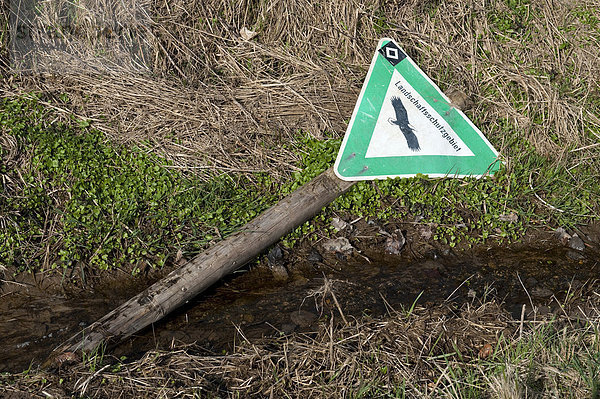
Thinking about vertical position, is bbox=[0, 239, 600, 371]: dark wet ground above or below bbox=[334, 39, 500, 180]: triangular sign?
below

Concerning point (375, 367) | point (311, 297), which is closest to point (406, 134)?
point (311, 297)

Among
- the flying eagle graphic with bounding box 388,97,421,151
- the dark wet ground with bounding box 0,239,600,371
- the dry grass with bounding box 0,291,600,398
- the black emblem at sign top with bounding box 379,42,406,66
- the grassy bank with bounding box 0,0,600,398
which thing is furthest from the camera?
the black emblem at sign top with bounding box 379,42,406,66

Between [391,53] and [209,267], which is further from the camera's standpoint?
[391,53]

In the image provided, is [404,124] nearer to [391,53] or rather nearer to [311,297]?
[391,53]

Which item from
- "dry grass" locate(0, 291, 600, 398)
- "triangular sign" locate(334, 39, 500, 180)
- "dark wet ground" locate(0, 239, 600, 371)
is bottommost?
"dark wet ground" locate(0, 239, 600, 371)

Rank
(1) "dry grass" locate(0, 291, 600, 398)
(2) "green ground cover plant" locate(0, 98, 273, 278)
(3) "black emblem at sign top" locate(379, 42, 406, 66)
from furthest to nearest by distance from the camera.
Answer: (3) "black emblem at sign top" locate(379, 42, 406, 66)
(2) "green ground cover plant" locate(0, 98, 273, 278)
(1) "dry grass" locate(0, 291, 600, 398)

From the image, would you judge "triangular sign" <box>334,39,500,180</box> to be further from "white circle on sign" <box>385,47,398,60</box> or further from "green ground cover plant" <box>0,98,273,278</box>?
"green ground cover plant" <box>0,98,273,278</box>

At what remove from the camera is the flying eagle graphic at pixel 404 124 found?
518cm

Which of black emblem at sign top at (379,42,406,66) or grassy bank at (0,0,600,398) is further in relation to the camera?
black emblem at sign top at (379,42,406,66)

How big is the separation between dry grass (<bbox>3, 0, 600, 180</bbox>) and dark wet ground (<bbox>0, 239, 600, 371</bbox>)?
105 cm

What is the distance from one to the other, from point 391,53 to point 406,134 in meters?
0.90

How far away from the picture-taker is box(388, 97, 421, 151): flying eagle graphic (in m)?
5.18

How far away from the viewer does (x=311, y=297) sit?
14.4ft

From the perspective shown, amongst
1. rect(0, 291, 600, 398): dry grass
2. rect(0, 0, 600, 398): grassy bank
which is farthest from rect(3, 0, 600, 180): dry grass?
rect(0, 291, 600, 398): dry grass
